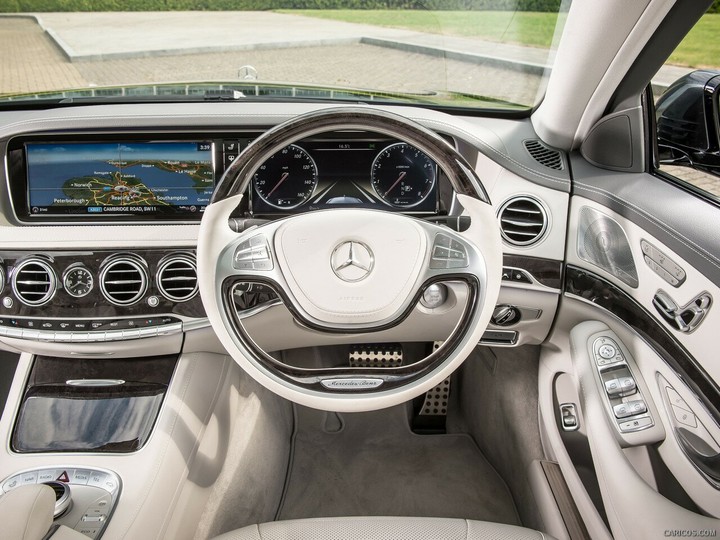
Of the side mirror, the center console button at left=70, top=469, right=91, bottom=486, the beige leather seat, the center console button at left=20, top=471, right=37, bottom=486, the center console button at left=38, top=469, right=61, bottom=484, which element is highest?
the side mirror

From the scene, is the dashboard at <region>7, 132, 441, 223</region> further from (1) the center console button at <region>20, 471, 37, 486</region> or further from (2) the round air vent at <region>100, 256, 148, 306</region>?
(1) the center console button at <region>20, 471, 37, 486</region>

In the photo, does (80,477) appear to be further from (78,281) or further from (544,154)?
(544,154)

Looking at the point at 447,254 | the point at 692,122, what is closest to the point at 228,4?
the point at 447,254

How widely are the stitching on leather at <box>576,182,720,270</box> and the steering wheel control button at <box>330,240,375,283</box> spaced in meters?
0.81

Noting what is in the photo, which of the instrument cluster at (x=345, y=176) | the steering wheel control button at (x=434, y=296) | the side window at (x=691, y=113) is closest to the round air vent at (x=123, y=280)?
the instrument cluster at (x=345, y=176)

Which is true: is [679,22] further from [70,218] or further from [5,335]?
[5,335]

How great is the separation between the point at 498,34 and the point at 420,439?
1.71 metres

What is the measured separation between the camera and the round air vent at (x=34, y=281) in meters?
2.06

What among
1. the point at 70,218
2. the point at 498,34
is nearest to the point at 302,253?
the point at 70,218

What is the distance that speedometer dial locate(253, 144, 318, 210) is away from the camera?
82.4 inches

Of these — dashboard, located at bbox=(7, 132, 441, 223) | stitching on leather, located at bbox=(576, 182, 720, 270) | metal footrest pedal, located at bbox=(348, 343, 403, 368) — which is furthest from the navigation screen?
stitching on leather, located at bbox=(576, 182, 720, 270)

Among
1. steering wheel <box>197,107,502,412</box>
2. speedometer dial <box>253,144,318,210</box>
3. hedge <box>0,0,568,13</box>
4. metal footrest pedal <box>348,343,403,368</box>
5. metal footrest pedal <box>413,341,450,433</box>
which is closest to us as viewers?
steering wheel <box>197,107,502,412</box>

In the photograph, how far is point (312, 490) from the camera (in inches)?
101

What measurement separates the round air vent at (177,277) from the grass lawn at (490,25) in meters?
0.87
